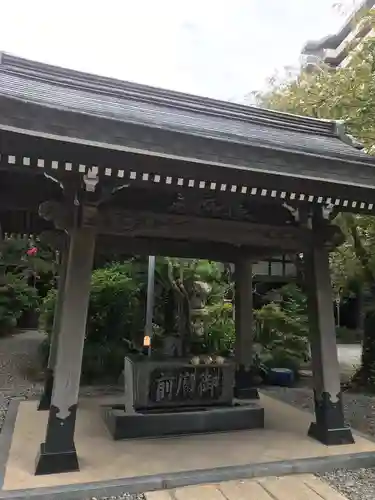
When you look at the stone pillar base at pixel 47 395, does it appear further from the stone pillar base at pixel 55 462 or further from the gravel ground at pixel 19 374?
the stone pillar base at pixel 55 462

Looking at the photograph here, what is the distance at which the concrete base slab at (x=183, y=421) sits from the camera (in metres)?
4.89

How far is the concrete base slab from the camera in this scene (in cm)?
489

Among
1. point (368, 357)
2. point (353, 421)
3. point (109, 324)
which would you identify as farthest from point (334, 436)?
point (109, 324)

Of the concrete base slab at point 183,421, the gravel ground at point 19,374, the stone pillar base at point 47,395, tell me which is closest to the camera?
the concrete base slab at point 183,421

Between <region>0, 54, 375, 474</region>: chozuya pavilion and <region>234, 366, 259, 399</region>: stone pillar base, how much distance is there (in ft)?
5.39

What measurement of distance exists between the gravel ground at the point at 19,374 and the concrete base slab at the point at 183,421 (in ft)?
4.35

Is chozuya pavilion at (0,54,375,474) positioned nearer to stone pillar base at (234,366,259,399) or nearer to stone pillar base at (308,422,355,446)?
stone pillar base at (308,422,355,446)

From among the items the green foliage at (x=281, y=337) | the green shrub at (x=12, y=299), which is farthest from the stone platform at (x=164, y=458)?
the green shrub at (x=12, y=299)

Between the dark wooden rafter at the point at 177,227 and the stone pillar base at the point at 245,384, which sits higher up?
the dark wooden rafter at the point at 177,227

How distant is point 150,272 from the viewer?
8188 millimetres

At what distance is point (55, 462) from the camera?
3.86 m

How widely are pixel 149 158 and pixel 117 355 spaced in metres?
6.09

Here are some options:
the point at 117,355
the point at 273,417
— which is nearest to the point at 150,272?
the point at 117,355

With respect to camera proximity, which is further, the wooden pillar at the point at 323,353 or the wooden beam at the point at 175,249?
the wooden beam at the point at 175,249
